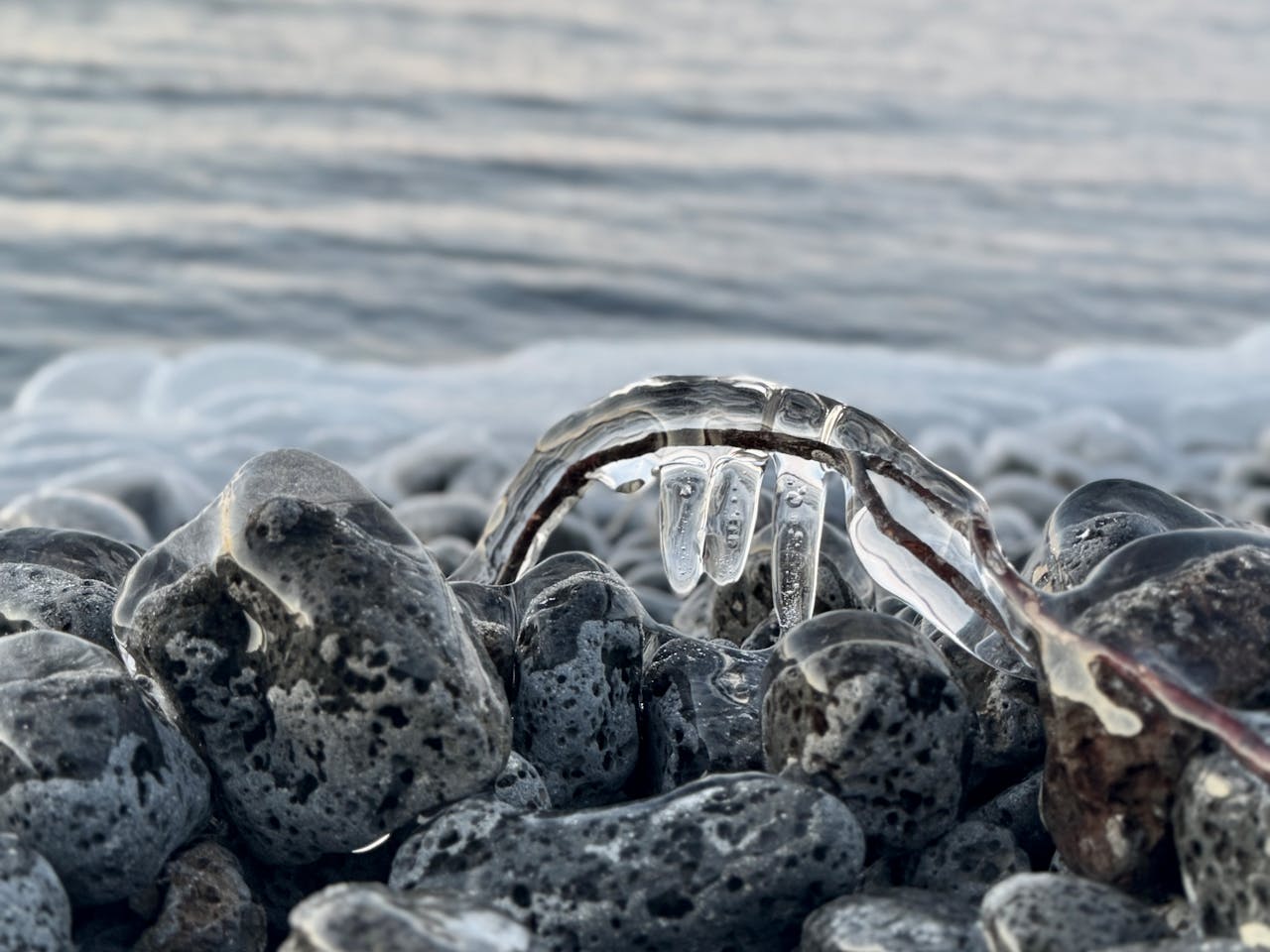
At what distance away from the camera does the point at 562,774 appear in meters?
2.39

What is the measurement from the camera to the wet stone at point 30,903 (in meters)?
1.83

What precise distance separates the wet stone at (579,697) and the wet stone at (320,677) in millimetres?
182

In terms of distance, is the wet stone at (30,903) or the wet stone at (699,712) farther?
the wet stone at (699,712)

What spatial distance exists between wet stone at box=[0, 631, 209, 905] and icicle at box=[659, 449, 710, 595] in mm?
850

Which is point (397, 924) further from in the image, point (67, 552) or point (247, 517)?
point (67, 552)

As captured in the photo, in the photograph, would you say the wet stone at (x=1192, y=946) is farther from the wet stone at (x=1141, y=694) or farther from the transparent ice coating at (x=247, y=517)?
the transparent ice coating at (x=247, y=517)

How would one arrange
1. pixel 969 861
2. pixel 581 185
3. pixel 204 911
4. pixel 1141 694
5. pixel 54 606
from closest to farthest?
1. pixel 1141 694
2. pixel 204 911
3. pixel 969 861
4. pixel 54 606
5. pixel 581 185

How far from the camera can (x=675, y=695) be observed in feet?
8.11

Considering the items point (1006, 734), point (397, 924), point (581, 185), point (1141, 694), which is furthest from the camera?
point (581, 185)

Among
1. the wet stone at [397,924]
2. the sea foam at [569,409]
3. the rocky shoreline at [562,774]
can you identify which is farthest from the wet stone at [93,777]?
the sea foam at [569,409]

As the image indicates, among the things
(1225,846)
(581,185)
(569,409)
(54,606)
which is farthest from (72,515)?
(581,185)

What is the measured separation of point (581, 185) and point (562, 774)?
11.9 metres

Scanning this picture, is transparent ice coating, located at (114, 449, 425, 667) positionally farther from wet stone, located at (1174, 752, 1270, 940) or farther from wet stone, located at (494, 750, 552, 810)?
wet stone, located at (1174, 752, 1270, 940)

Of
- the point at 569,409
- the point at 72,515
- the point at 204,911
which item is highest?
the point at 204,911
